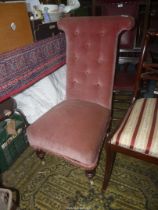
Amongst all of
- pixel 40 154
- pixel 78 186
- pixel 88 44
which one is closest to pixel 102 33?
pixel 88 44

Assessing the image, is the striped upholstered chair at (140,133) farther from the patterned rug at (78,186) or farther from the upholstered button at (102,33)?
the upholstered button at (102,33)

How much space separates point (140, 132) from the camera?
1143mm

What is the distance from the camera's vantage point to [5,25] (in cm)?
133

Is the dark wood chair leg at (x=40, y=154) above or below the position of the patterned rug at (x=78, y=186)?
above

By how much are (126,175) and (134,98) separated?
65 centimetres

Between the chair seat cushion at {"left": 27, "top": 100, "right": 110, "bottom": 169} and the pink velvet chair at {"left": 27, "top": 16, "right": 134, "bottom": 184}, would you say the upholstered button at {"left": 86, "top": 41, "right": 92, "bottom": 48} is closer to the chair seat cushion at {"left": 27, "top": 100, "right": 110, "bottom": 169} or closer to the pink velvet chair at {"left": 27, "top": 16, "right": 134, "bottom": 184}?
the pink velvet chair at {"left": 27, "top": 16, "right": 134, "bottom": 184}

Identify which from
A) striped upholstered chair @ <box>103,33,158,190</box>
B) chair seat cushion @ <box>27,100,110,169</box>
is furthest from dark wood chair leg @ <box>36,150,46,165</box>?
striped upholstered chair @ <box>103,33,158,190</box>

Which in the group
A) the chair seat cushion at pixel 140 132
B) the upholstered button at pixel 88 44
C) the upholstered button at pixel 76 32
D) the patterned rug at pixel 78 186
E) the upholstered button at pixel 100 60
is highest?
the upholstered button at pixel 76 32

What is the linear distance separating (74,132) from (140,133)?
1.43 ft

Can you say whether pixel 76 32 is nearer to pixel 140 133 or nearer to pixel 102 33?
pixel 102 33

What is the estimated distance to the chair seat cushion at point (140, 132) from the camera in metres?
1.09

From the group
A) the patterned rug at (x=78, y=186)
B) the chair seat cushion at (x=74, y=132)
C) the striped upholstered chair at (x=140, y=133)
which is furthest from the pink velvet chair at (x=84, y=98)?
the patterned rug at (x=78, y=186)

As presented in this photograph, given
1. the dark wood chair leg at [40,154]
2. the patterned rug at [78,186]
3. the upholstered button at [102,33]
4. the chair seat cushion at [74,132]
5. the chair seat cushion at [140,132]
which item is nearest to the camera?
the chair seat cushion at [140,132]

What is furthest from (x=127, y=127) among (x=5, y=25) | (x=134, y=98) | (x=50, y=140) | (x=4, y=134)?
(x=5, y=25)
